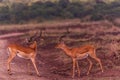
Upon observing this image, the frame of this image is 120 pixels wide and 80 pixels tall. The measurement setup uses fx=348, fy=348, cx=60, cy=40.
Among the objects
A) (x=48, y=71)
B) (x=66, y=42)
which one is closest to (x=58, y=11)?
(x=66, y=42)

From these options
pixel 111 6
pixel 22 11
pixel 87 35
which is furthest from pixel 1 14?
pixel 87 35

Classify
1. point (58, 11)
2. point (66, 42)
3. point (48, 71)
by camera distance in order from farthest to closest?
1. point (58, 11)
2. point (66, 42)
3. point (48, 71)

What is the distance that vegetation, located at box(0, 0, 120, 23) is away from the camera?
3378 cm

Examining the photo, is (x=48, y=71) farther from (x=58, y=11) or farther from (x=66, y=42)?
(x=58, y=11)

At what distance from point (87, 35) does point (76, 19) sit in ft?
28.3

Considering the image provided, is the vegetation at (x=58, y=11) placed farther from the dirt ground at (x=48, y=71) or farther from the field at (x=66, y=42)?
the dirt ground at (x=48, y=71)

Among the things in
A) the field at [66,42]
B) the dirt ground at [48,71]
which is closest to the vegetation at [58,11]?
the field at [66,42]

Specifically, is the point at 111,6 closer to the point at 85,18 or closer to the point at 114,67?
the point at 85,18

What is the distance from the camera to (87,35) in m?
25.2

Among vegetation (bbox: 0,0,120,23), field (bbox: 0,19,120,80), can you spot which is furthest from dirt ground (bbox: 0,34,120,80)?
vegetation (bbox: 0,0,120,23)

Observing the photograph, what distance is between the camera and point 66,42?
2275 centimetres

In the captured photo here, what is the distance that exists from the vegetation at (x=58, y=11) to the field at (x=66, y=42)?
1.42m

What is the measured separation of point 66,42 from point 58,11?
12.7 meters

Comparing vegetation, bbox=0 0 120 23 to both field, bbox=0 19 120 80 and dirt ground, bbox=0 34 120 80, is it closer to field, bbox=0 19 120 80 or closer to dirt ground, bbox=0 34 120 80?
field, bbox=0 19 120 80
